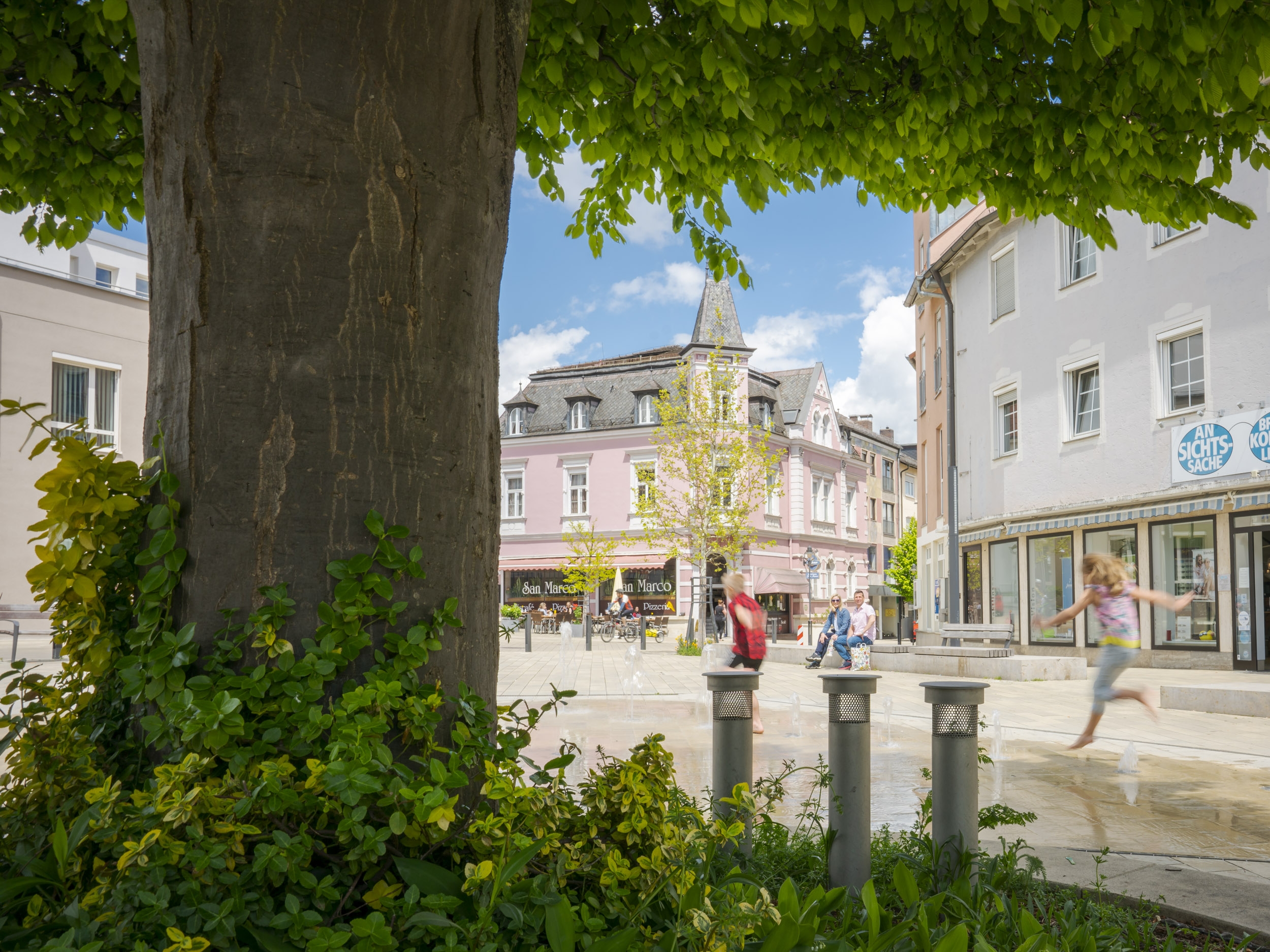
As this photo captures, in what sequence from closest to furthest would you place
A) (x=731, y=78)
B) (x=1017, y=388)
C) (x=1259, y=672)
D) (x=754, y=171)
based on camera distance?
(x=731, y=78), (x=754, y=171), (x=1259, y=672), (x=1017, y=388)

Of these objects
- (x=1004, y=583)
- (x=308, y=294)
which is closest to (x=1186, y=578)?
(x=1004, y=583)

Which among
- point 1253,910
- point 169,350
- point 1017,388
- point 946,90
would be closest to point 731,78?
point 946,90

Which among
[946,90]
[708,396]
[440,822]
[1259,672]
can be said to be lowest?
[1259,672]

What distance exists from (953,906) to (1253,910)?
1262 mm

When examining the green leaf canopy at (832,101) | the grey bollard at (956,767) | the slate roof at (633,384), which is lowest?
the grey bollard at (956,767)

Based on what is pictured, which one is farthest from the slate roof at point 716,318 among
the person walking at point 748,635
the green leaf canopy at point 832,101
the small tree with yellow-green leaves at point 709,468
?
the green leaf canopy at point 832,101

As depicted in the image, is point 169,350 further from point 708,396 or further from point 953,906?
point 708,396

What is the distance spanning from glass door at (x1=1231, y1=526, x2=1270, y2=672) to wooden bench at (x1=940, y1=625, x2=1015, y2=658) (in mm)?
3860

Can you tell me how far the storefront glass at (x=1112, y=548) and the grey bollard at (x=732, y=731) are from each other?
1777 cm

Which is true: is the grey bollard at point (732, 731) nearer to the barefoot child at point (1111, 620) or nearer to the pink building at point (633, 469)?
the barefoot child at point (1111, 620)

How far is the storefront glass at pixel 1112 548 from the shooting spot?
20.4 m

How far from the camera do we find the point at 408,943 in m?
2.04

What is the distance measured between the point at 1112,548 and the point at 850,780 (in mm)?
19343

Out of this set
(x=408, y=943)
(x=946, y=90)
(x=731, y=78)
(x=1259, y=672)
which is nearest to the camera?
(x=408, y=943)
